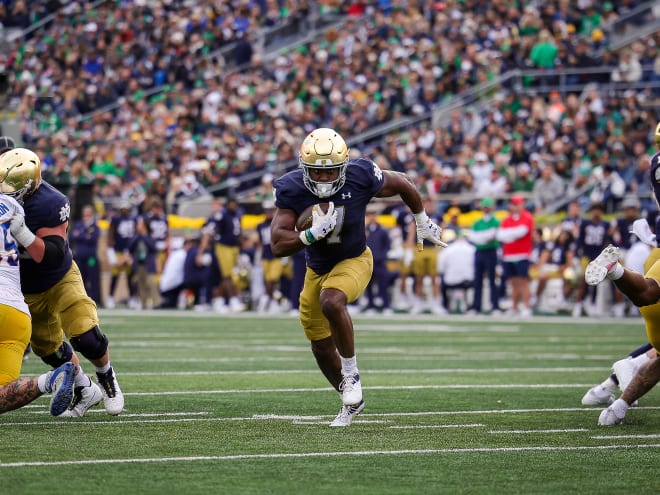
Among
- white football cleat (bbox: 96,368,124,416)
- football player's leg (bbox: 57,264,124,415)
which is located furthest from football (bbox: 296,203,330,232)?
white football cleat (bbox: 96,368,124,416)

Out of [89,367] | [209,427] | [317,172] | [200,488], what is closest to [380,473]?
[200,488]

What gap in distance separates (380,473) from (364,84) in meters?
21.7

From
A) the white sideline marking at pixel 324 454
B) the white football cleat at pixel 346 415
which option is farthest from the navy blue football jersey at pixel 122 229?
the white sideline marking at pixel 324 454

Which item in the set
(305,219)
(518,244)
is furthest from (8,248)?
(518,244)

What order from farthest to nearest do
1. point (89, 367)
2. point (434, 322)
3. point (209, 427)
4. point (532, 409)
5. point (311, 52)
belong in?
point (311, 52) → point (434, 322) → point (89, 367) → point (532, 409) → point (209, 427)

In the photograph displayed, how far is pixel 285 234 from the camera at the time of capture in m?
7.04

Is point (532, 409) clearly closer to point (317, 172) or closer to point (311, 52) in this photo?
point (317, 172)

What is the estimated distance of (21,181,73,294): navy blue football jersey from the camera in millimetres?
6926

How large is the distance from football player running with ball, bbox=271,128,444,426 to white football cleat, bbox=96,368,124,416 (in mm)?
1119

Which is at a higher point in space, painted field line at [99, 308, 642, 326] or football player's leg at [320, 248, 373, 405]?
football player's leg at [320, 248, 373, 405]

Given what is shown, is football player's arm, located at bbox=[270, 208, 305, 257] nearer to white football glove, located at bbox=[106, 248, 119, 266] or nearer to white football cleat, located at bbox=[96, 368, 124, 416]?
white football cleat, located at bbox=[96, 368, 124, 416]

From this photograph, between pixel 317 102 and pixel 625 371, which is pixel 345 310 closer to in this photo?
pixel 625 371

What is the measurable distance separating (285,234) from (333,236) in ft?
0.96

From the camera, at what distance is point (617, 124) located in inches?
880
